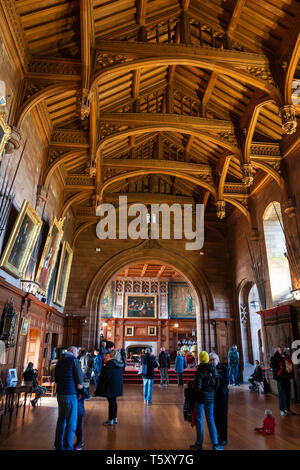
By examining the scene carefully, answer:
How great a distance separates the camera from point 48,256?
33.2 feet

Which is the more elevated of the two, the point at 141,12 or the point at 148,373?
the point at 141,12

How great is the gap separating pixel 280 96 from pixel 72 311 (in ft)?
37.1

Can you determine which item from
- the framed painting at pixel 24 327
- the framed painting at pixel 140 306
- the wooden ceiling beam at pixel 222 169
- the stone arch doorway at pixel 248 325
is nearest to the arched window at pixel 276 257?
the wooden ceiling beam at pixel 222 169

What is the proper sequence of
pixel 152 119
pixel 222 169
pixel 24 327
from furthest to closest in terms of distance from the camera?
pixel 222 169 → pixel 152 119 → pixel 24 327

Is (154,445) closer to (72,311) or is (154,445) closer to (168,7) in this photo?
(168,7)

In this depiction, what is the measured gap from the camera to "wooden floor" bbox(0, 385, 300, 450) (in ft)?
14.5

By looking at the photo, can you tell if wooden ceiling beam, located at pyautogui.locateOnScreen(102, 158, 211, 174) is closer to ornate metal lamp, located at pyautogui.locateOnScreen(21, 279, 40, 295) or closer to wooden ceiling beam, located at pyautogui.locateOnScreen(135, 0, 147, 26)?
wooden ceiling beam, located at pyautogui.locateOnScreen(135, 0, 147, 26)

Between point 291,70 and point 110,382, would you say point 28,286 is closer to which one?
point 110,382

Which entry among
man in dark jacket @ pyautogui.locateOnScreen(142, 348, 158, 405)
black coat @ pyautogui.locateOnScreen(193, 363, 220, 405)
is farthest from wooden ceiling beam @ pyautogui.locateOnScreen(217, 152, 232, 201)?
black coat @ pyautogui.locateOnScreen(193, 363, 220, 405)

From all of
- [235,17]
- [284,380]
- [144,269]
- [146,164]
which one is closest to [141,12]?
[235,17]

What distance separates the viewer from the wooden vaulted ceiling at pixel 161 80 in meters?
7.33

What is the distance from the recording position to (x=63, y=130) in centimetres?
989

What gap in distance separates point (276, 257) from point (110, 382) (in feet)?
26.4

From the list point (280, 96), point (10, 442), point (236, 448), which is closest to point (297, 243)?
point (280, 96)
